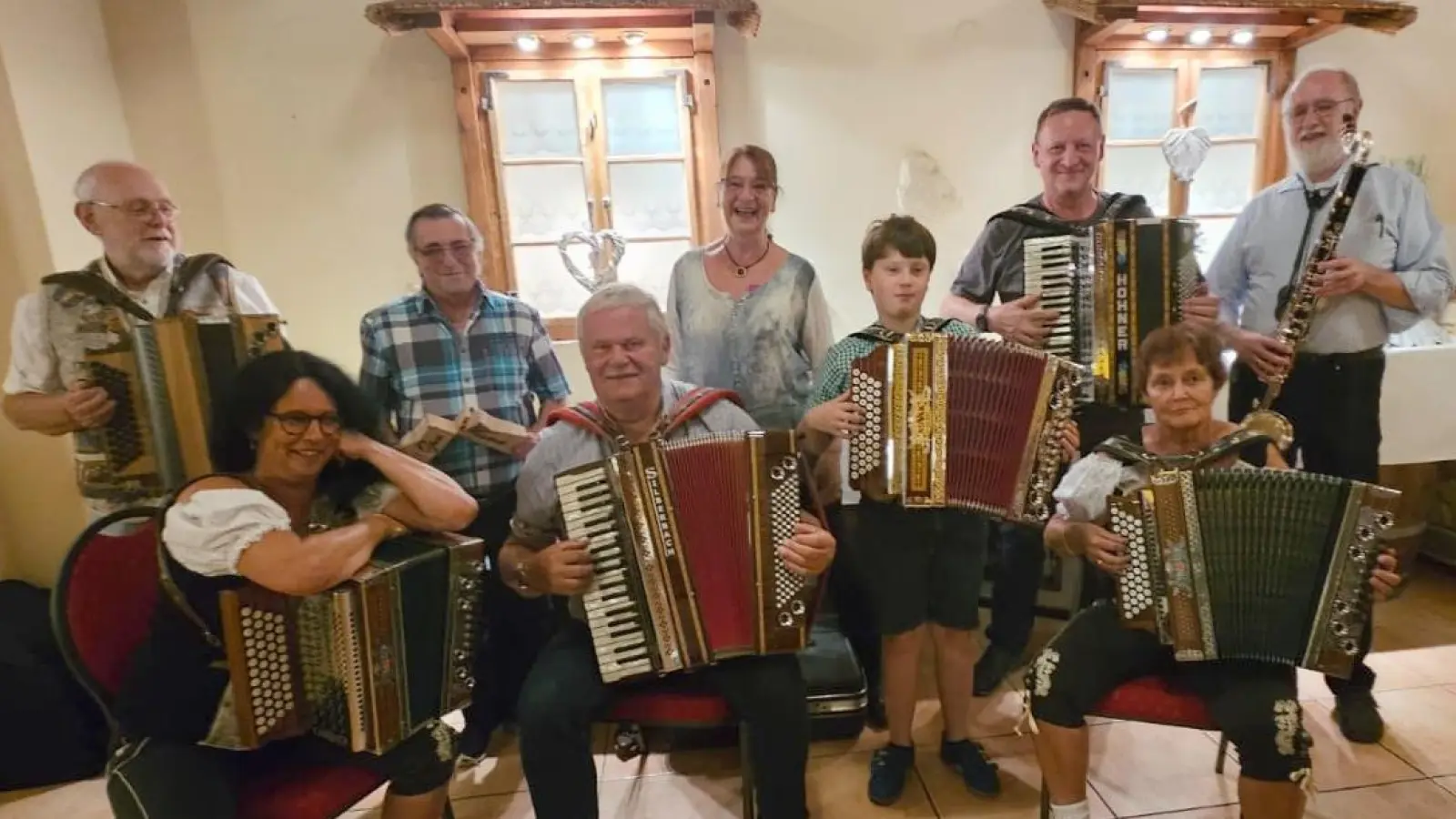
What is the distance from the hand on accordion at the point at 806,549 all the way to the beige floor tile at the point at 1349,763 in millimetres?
1380

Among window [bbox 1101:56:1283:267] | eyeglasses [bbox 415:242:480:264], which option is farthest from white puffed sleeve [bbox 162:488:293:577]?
window [bbox 1101:56:1283:267]

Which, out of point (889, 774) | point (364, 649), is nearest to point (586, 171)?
point (364, 649)

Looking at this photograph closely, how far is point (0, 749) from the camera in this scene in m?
2.16

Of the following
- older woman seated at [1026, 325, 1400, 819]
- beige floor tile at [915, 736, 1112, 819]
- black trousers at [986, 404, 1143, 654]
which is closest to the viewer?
older woman seated at [1026, 325, 1400, 819]

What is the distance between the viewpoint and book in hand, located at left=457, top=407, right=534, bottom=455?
1.86 m

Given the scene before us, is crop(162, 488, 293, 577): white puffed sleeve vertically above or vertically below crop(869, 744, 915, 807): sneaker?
above

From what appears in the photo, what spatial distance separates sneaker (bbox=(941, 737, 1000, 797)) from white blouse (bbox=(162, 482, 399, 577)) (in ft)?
5.26

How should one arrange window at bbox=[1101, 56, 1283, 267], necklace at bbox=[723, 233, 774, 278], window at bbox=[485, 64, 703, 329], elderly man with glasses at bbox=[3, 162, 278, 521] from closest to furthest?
elderly man with glasses at bbox=[3, 162, 278, 521], necklace at bbox=[723, 233, 774, 278], window at bbox=[485, 64, 703, 329], window at bbox=[1101, 56, 1283, 267]

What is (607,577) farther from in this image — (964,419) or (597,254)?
(597,254)

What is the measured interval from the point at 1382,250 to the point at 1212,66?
1.79m

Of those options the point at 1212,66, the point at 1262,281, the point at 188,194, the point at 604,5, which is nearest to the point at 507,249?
the point at 604,5

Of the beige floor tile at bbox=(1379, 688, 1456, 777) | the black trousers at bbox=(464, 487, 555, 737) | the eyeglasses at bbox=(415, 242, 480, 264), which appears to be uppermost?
the eyeglasses at bbox=(415, 242, 480, 264)

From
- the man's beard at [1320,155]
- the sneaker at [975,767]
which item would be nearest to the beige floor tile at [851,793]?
the sneaker at [975,767]

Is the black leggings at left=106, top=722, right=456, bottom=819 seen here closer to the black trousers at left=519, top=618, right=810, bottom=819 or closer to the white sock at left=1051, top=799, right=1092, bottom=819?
the black trousers at left=519, top=618, right=810, bottom=819
